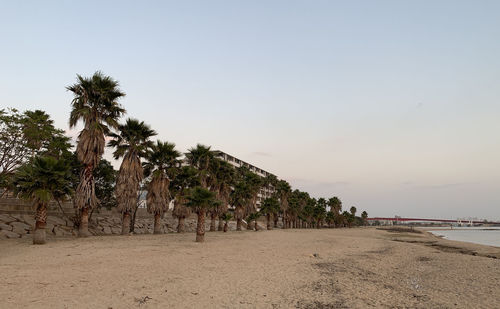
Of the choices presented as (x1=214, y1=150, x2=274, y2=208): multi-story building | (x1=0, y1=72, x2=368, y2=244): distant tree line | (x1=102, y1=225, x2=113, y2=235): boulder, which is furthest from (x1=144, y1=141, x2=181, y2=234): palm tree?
(x1=214, y1=150, x2=274, y2=208): multi-story building

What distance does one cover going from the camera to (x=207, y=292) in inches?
354

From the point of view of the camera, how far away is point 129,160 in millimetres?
29141

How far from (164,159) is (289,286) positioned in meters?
26.5

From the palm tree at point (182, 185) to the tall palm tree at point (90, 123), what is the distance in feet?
35.0

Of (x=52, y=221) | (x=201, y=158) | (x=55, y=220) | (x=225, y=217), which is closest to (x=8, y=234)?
(x=52, y=221)

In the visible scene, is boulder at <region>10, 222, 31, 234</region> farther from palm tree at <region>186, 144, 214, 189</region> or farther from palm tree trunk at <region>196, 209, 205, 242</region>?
palm tree at <region>186, 144, 214, 189</region>

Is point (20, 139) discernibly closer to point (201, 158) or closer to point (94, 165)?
point (94, 165)

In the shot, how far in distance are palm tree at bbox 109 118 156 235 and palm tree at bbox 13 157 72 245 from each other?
8.25m

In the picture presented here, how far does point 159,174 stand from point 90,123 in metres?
9.54

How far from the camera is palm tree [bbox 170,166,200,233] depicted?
35031 millimetres

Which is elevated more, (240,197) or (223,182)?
(223,182)

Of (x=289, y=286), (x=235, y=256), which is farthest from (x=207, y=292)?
(x=235, y=256)

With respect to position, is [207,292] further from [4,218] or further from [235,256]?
[4,218]

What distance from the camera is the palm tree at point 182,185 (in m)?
35.0
